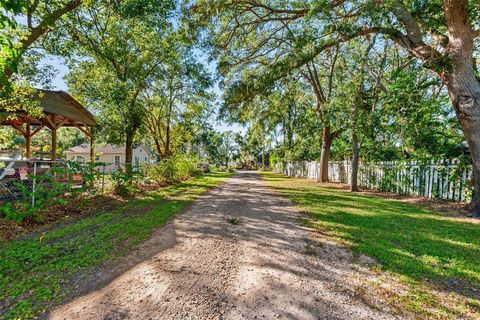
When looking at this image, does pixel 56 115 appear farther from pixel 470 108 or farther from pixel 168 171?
pixel 470 108

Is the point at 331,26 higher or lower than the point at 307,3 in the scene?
lower

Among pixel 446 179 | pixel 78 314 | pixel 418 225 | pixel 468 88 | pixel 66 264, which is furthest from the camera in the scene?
pixel 446 179

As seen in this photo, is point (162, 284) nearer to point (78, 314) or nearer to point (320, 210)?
point (78, 314)

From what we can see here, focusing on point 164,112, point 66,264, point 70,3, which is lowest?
point 66,264

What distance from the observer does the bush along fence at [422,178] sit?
7895 millimetres

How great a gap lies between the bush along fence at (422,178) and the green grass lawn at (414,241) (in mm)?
1711

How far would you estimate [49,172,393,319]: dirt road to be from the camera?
242 cm

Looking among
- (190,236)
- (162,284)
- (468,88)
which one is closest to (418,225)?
(468,88)

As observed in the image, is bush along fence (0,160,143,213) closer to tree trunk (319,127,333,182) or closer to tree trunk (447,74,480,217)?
tree trunk (447,74,480,217)

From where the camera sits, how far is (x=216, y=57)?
9945 millimetres

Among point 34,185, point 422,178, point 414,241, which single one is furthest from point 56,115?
point 422,178

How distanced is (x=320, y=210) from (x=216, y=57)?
23.2 feet

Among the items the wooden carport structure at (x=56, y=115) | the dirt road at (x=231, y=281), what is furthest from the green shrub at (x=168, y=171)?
the dirt road at (x=231, y=281)

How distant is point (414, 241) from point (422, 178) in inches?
252
